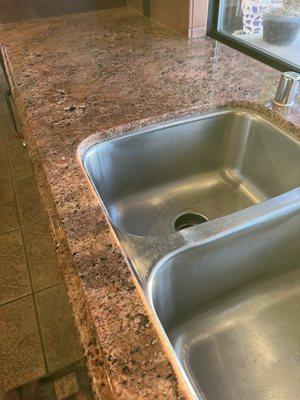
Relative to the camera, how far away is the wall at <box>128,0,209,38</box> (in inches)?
51.0

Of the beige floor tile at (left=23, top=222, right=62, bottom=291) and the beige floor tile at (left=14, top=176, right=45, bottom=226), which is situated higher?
the beige floor tile at (left=23, top=222, right=62, bottom=291)

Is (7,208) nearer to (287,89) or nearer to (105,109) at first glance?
(105,109)

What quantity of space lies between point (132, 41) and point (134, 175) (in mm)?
717

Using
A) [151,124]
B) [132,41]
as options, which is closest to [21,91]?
[151,124]

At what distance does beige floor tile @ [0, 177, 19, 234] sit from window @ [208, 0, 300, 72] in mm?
1356

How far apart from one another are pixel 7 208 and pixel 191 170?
49.9 inches

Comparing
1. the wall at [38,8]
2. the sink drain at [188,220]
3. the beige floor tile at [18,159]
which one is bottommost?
the beige floor tile at [18,159]

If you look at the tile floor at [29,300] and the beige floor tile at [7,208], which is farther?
the beige floor tile at [7,208]

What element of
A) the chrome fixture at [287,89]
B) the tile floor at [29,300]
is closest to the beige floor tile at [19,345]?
the tile floor at [29,300]

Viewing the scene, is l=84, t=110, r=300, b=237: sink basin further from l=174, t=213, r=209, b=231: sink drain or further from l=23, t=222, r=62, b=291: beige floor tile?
l=23, t=222, r=62, b=291: beige floor tile

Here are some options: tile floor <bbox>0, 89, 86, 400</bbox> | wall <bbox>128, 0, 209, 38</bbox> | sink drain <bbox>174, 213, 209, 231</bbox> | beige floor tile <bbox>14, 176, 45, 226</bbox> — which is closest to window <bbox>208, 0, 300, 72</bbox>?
wall <bbox>128, 0, 209, 38</bbox>

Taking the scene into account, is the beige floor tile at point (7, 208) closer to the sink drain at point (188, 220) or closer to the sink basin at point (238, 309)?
the sink drain at point (188, 220)

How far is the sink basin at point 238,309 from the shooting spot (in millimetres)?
628

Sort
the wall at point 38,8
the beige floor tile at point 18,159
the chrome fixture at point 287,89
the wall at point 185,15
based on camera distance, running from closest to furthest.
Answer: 1. the chrome fixture at point 287,89
2. the wall at point 185,15
3. the wall at point 38,8
4. the beige floor tile at point 18,159
